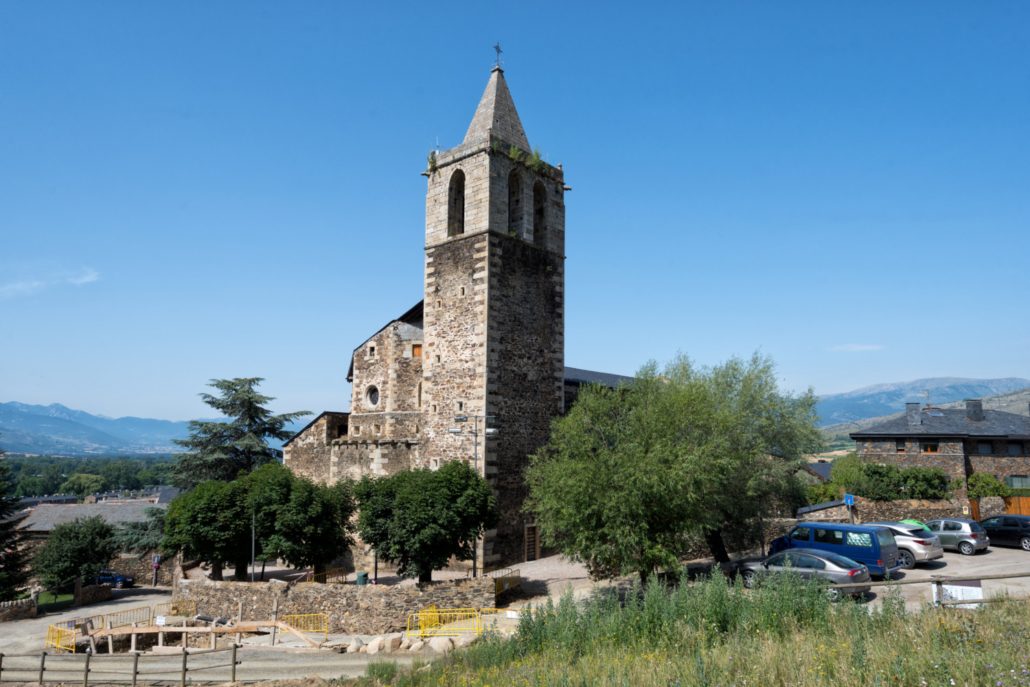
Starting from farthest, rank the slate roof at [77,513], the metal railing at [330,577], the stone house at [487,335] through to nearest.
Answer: the slate roof at [77,513]
the metal railing at [330,577]
the stone house at [487,335]

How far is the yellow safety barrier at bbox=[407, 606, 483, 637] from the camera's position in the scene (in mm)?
20734

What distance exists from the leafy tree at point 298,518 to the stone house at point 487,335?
10.4 feet

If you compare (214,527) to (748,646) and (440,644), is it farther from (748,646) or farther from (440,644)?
(748,646)

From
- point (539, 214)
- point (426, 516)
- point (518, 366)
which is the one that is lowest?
point (426, 516)

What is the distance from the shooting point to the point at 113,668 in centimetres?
1884

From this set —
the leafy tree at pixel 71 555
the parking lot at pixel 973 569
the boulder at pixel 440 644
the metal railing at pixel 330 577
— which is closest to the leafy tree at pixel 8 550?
the leafy tree at pixel 71 555

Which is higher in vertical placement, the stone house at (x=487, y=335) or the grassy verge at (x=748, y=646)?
the stone house at (x=487, y=335)

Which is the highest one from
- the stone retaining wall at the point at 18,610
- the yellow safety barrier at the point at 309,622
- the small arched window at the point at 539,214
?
the small arched window at the point at 539,214

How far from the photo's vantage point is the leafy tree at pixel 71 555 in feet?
105

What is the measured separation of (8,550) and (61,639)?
12172mm

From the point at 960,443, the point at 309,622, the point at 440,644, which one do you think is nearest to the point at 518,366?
the point at 440,644

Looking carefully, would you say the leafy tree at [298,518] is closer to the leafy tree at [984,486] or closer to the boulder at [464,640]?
the boulder at [464,640]

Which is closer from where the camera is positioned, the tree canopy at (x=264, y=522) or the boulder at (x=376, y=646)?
the boulder at (x=376, y=646)

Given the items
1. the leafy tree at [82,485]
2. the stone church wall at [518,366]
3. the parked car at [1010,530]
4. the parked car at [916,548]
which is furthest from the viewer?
the leafy tree at [82,485]
